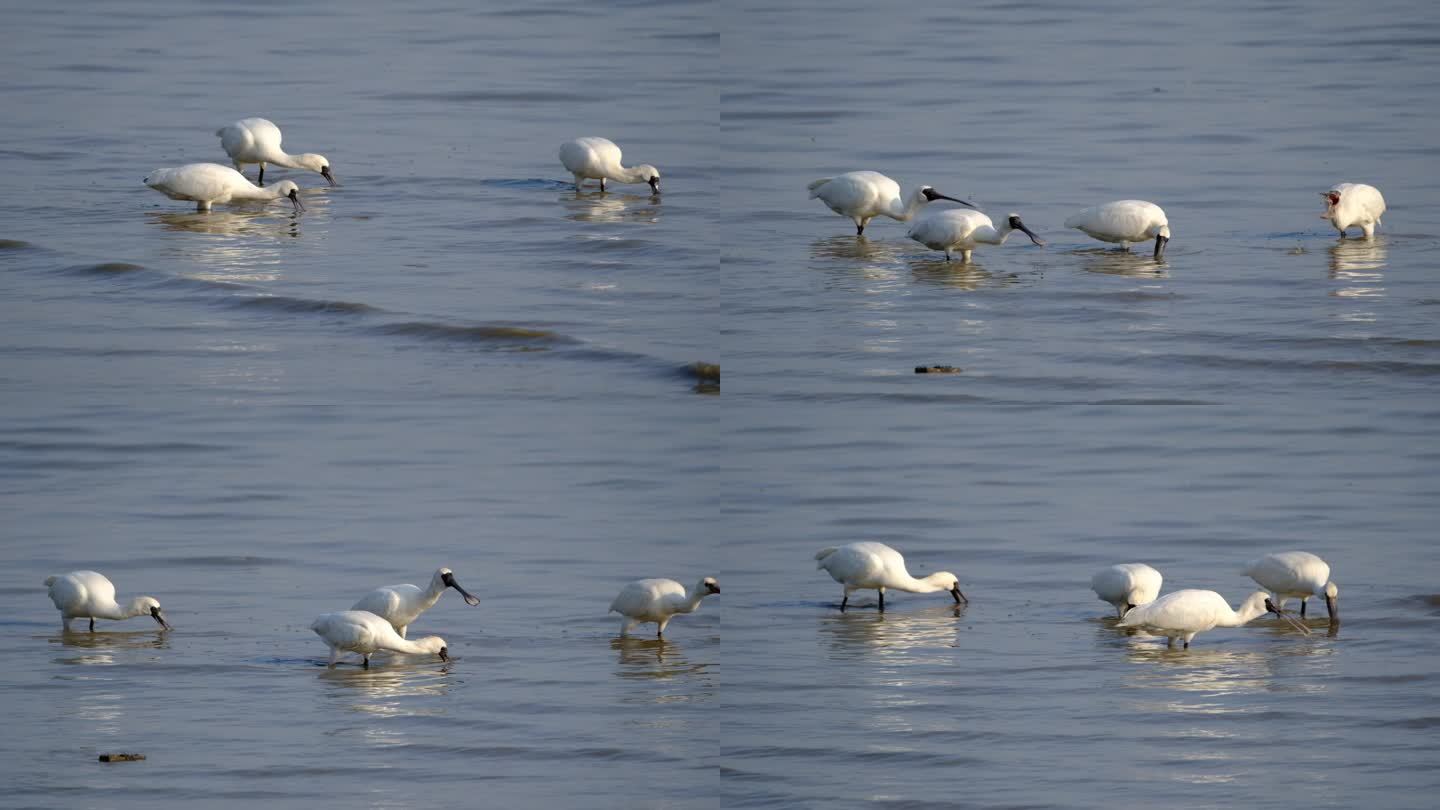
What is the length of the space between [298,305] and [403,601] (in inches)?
153

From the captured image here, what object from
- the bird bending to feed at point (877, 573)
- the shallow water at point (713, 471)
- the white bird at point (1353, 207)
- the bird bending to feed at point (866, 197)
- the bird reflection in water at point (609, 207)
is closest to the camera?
the shallow water at point (713, 471)

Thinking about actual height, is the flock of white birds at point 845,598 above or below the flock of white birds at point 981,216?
below

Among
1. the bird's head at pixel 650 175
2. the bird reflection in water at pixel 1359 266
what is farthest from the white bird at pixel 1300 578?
the bird's head at pixel 650 175

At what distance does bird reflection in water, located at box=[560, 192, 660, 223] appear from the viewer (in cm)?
1727

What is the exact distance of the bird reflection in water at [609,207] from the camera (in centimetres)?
1727

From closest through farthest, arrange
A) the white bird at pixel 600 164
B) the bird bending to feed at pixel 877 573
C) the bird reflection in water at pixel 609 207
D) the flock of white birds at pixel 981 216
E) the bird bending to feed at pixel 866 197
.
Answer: the bird bending to feed at pixel 877 573, the flock of white birds at pixel 981 216, the bird bending to feed at pixel 866 197, the bird reflection in water at pixel 609 207, the white bird at pixel 600 164

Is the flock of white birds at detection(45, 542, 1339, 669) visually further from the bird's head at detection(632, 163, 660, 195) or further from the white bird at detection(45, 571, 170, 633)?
the bird's head at detection(632, 163, 660, 195)

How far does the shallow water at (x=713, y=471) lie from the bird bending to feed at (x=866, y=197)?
0.33 m

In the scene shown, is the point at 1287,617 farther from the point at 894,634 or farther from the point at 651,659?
the point at 651,659

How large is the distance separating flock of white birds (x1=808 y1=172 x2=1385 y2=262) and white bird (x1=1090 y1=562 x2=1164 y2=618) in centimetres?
495

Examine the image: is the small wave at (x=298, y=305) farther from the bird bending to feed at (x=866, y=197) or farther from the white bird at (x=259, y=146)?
the white bird at (x=259, y=146)

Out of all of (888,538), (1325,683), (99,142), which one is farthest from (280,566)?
(99,142)

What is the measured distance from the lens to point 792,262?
51.2 feet

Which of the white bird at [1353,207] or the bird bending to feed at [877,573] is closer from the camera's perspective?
the bird bending to feed at [877,573]
